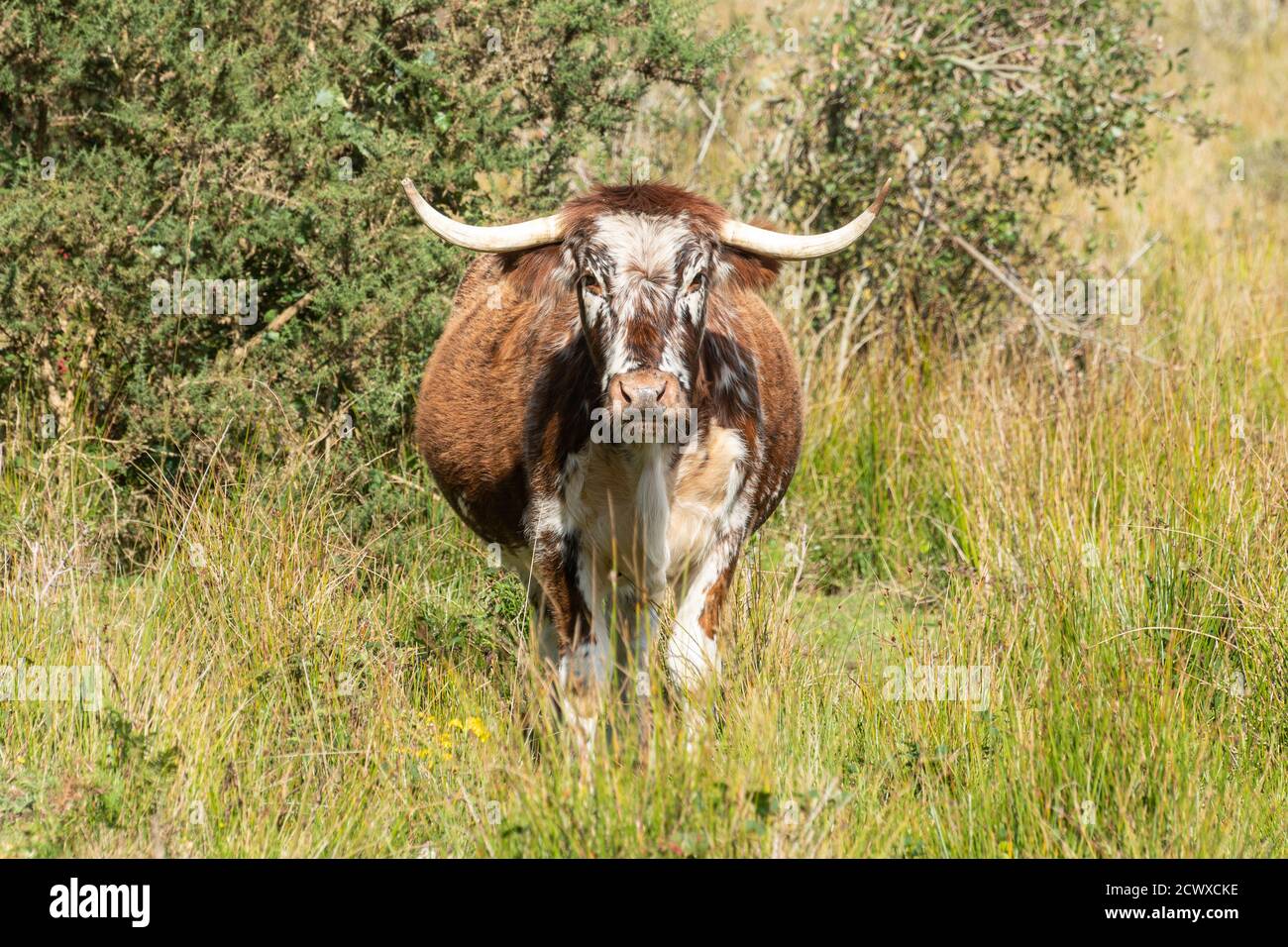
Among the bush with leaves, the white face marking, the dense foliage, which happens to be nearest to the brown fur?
the white face marking

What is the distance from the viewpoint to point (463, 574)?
620cm

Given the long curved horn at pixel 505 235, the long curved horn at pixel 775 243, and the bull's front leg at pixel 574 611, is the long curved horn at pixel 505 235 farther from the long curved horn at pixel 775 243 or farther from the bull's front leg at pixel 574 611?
the bull's front leg at pixel 574 611

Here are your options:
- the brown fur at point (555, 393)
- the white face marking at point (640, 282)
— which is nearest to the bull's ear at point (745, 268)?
the brown fur at point (555, 393)

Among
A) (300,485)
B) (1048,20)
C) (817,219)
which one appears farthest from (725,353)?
(1048,20)

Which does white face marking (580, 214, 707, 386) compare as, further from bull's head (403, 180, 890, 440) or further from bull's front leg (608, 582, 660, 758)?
bull's front leg (608, 582, 660, 758)

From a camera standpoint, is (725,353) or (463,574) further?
(463,574)

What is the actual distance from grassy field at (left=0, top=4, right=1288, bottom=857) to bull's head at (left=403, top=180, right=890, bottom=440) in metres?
1.05

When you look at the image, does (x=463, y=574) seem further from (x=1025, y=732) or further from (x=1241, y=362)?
(x=1241, y=362)

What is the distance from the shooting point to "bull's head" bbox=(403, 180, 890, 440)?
4.41m

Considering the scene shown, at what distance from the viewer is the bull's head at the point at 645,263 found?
4.41 meters

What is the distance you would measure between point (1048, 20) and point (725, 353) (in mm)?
4640

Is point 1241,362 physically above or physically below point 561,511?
above

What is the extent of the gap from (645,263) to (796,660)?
153 cm

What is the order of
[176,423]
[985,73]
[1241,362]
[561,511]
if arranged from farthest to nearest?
[985,73]
[1241,362]
[176,423]
[561,511]
